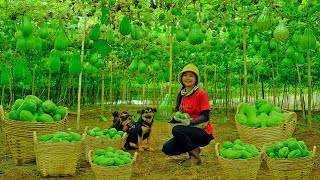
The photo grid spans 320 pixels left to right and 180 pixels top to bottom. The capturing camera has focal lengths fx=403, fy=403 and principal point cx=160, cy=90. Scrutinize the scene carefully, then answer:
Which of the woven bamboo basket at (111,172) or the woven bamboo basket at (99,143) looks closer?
the woven bamboo basket at (111,172)

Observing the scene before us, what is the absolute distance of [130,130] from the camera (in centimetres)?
694

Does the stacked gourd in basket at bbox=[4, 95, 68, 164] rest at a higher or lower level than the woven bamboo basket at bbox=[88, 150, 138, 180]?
higher

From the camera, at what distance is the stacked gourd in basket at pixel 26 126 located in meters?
5.44

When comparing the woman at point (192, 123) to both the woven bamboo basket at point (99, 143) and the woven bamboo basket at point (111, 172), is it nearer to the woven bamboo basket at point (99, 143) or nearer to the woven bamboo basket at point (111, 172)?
the woven bamboo basket at point (99, 143)

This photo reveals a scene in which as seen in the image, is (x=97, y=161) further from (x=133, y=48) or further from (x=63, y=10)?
(x=133, y=48)

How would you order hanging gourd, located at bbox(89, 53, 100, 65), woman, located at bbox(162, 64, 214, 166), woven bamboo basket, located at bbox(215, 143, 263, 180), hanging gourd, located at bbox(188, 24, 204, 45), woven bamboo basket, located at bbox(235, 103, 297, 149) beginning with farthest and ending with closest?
hanging gourd, located at bbox(89, 53, 100, 65)
woven bamboo basket, located at bbox(235, 103, 297, 149)
woman, located at bbox(162, 64, 214, 166)
hanging gourd, located at bbox(188, 24, 204, 45)
woven bamboo basket, located at bbox(215, 143, 263, 180)

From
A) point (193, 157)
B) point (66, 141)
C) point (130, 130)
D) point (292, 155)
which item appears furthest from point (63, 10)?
point (292, 155)

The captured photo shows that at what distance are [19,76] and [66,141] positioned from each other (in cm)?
168

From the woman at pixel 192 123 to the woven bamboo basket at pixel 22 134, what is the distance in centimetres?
173

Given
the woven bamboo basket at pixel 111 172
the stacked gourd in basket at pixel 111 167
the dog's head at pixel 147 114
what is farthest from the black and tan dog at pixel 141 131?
the woven bamboo basket at pixel 111 172

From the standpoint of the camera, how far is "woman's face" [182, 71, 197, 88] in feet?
18.6

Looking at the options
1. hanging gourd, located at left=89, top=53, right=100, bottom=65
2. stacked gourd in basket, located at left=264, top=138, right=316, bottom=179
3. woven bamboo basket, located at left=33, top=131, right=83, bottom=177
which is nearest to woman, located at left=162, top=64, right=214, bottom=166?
stacked gourd in basket, located at left=264, top=138, right=316, bottom=179

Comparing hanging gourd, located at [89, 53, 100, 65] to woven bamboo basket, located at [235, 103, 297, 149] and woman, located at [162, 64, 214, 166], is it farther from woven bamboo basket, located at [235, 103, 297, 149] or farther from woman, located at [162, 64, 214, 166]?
woven bamboo basket, located at [235, 103, 297, 149]

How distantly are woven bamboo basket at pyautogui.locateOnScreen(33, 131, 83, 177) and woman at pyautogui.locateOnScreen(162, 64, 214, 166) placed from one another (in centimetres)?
142
